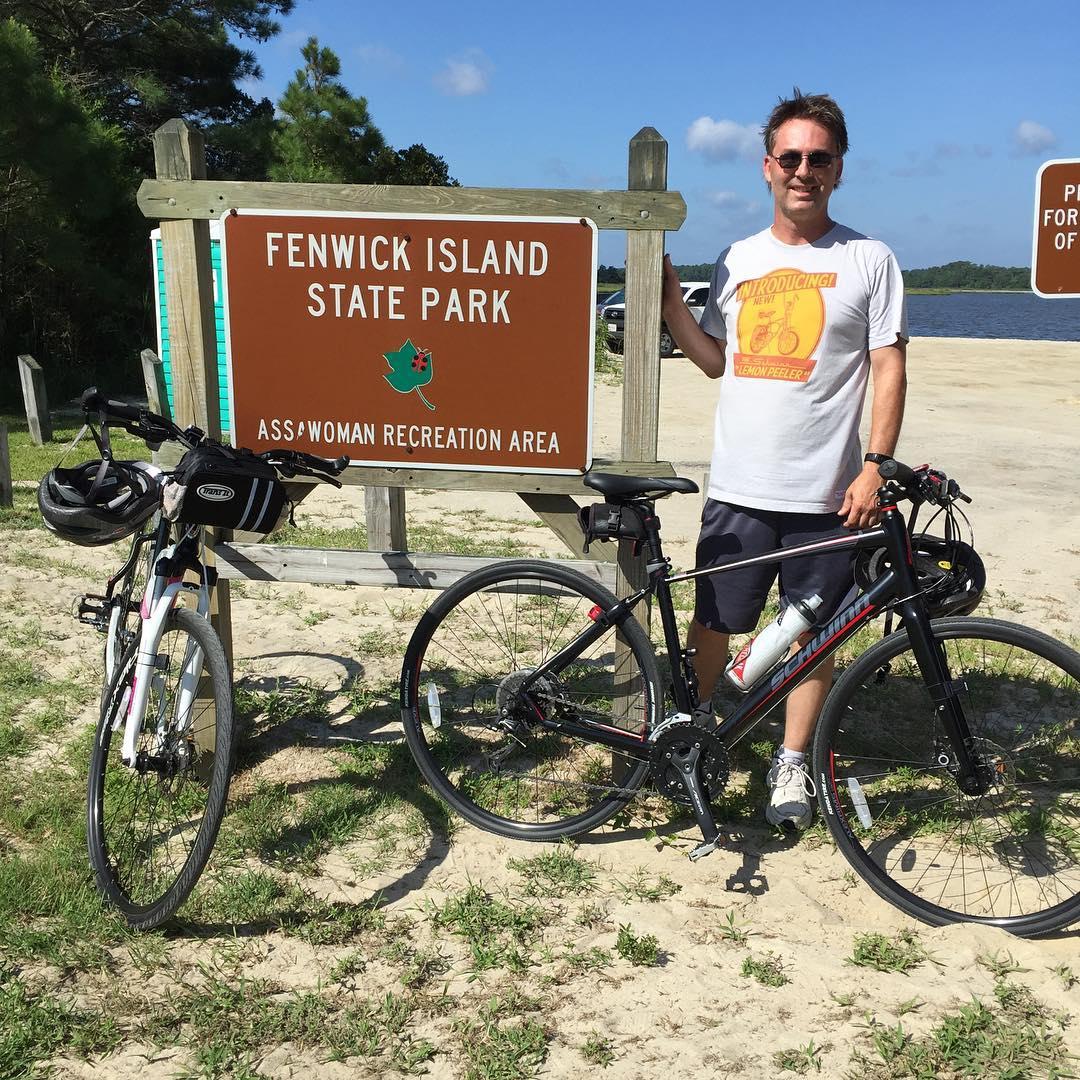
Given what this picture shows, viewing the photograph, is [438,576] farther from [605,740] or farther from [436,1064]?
[436,1064]

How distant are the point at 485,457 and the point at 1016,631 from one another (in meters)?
1.69

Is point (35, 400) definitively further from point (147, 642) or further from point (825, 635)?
point (825, 635)

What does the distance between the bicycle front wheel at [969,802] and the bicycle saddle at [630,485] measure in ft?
2.46

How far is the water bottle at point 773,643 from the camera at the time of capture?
10.5ft

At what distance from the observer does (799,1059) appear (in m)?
2.41

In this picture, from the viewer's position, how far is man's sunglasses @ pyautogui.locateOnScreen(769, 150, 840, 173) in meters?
3.05

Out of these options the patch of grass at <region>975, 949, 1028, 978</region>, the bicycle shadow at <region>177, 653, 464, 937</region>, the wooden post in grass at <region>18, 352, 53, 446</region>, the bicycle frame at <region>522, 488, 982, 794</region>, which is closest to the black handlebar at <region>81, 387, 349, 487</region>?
the bicycle frame at <region>522, 488, 982, 794</region>

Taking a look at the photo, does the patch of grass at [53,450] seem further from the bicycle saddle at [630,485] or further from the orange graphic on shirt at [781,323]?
the orange graphic on shirt at [781,323]

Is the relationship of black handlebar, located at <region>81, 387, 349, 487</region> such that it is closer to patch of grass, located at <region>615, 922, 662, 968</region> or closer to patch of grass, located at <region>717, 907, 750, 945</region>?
patch of grass, located at <region>615, 922, 662, 968</region>

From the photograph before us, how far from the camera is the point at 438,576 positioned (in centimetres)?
A: 363

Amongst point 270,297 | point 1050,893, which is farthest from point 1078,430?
point 270,297

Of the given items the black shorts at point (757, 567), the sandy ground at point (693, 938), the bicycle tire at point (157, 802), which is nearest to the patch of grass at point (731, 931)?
the sandy ground at point (693, 938)

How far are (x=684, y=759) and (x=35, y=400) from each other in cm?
1053

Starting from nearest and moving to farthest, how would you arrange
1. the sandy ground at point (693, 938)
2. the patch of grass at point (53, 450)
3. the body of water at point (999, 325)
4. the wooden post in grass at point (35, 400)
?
1. the sandy ground at point (693, 938)
2. the patch of grass at point (53, 450)
3. the wooden post in grass at point (35, 400)
4. the body of water at point (999, 325)
